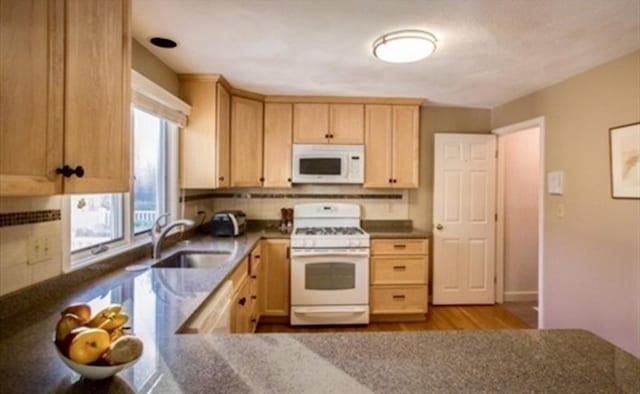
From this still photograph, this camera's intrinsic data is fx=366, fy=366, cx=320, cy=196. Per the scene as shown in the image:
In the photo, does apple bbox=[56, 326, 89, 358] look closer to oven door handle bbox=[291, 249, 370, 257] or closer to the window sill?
the window sill

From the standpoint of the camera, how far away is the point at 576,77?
282 cm

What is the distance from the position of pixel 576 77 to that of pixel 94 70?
10.5 feet

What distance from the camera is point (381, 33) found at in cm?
209

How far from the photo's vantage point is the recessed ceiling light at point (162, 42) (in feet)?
7.35

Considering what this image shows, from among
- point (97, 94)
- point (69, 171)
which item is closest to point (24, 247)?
point (69, 171)

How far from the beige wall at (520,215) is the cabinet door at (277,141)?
2453 millimetres

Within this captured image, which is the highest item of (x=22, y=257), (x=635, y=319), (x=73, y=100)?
(x=73, y=100)

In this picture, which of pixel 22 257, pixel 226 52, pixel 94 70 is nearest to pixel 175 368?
pixel 22 257

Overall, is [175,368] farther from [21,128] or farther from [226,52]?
[226,52]

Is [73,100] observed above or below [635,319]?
above

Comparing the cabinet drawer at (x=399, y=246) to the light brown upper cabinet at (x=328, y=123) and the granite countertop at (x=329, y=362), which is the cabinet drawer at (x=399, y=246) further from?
the granite countertop at (x=329, y=362)

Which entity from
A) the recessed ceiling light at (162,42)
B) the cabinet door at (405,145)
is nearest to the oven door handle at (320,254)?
the cabinet door at (405,145)

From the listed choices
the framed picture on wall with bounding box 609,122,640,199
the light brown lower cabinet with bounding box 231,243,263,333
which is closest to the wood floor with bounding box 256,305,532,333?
the light brown lower cabinet with bounding box 231,243,263,333

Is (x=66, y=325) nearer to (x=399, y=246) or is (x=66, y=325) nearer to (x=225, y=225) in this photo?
(x=225, y=225)
